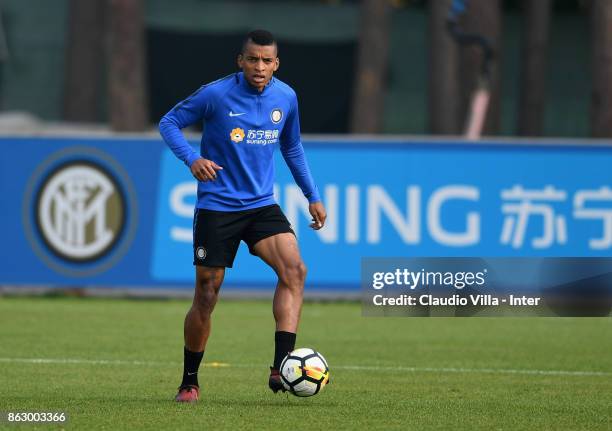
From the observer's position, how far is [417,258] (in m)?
18.2

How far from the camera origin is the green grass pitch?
9250 mm

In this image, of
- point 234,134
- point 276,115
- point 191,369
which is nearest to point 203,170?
point 234,134

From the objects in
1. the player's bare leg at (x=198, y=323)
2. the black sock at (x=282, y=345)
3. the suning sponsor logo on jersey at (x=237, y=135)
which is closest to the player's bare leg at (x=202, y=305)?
the player's bare leg at (x=198, y=323)

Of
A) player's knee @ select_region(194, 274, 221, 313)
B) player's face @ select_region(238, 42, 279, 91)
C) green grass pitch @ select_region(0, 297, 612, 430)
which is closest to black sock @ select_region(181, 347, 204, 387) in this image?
green grass pitch @ select_region(0, 297, 612, 430)

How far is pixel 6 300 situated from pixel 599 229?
7.08 meters

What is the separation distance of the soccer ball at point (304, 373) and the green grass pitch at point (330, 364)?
15 centimetres

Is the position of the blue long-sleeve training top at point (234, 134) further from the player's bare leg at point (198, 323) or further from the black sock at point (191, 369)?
the black sock at point (191, 369)

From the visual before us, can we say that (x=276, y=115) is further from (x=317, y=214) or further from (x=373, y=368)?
(x=373, y=368)

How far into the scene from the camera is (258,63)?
31.9 ft

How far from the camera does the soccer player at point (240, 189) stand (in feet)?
32.2

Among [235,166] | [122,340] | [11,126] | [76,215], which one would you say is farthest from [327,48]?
[235,166]

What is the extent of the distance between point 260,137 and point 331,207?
858cm

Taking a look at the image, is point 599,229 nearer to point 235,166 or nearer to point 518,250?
point 518,250

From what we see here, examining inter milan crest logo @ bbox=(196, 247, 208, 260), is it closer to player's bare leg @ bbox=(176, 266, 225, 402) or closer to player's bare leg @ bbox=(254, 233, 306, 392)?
player's bare leg @ bbox=(176, 266, 225, 402)
